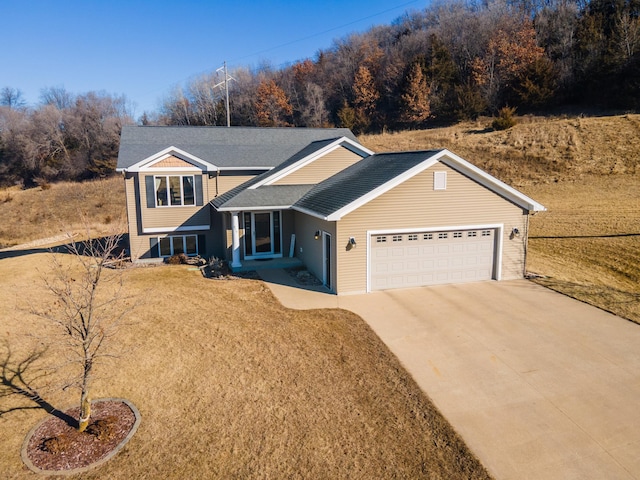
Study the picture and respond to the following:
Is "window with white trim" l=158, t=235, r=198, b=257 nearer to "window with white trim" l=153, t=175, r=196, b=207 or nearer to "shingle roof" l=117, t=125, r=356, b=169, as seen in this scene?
"window with white trim" l=153, t=175, r=196, b=207

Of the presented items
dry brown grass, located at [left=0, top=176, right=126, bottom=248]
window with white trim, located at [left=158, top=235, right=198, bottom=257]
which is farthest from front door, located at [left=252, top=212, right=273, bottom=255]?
dry brown grass, located at [left=0, top=176, right=126, bottom=248]

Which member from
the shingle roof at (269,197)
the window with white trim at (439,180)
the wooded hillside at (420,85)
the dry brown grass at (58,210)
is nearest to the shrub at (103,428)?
the shingle roof at (269,197)

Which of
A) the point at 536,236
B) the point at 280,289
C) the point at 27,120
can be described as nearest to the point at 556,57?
the point at 536,236

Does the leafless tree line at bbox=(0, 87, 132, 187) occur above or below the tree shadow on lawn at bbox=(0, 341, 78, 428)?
above

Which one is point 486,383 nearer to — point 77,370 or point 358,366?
point 358,366

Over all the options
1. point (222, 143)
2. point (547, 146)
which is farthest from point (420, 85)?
point (222, 143)

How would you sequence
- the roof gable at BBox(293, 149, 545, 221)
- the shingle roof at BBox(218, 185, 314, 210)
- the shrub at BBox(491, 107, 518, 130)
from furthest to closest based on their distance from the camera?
the shrub at BBox(491, 107, 518, 130) → the shingle roof at BBox(218, 185, 314, 210) → the roof gable at BBox(293, 149, 545, 221)

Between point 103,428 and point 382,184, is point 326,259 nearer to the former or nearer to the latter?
point 382,184
